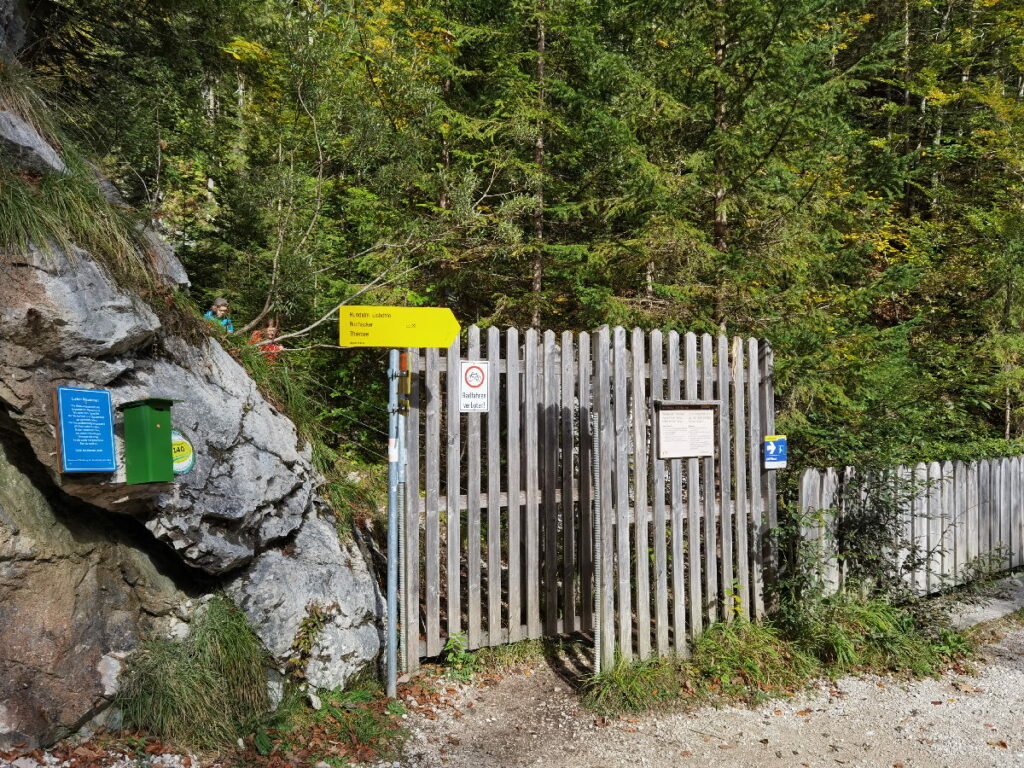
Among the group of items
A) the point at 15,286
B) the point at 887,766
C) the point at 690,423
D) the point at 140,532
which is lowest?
the point at 887,766

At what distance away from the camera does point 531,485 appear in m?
5.18

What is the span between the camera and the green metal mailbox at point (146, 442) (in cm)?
342

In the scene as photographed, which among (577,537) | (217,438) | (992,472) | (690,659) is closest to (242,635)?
(217,438)

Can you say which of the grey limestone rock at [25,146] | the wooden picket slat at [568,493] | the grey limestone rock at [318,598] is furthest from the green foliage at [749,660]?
the grey limestone rock at [25,146]

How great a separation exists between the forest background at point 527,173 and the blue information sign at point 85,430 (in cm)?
206

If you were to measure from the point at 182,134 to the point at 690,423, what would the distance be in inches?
249

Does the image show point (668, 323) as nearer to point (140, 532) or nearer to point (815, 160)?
point (815, 160)

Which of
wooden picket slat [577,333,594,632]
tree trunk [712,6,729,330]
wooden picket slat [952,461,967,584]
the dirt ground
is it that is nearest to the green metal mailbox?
the dirt ground

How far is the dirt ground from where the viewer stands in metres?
3.97

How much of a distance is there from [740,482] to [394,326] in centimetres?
319

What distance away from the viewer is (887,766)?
3.91 metres

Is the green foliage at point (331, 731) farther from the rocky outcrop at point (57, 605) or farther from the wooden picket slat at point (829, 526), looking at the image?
the wooden picket slat at point (829, 526)

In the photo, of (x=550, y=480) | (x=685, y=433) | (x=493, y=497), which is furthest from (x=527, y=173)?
(x=493, y=497)

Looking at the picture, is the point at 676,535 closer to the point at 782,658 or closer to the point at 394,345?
the point at 782,658
